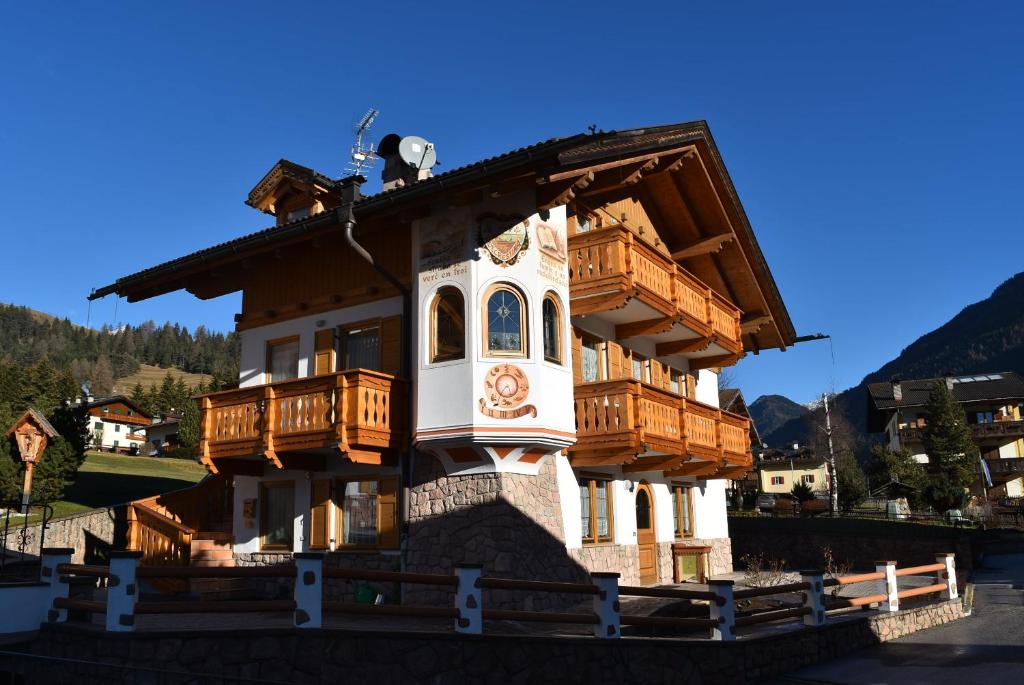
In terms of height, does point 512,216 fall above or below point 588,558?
above

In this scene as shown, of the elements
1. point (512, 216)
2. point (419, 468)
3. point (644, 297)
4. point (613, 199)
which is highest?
point (613, 199)

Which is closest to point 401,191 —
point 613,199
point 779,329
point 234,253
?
point 234,253

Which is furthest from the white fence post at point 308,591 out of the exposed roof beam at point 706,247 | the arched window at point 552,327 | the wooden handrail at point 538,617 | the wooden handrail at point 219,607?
the exposed roof beam at point 706,247

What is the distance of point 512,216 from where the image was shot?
605 inches

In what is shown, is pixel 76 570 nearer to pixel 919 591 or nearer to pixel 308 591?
pixel 308 591

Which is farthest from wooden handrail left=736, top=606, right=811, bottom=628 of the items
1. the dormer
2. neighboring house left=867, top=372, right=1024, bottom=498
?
neighboring house left=867, top=372, right=1024, bottom=498

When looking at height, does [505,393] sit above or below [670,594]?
above

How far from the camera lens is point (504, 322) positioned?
49.3ft

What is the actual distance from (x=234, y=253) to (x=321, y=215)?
2.44 meters

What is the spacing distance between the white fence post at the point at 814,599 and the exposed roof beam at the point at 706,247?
34.6 feet

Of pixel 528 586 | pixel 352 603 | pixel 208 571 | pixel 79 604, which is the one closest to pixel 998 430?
pixel 528 586

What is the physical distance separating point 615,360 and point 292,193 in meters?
8.60

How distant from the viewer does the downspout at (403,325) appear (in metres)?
15.4

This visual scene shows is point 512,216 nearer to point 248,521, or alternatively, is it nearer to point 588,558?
point 588,558
